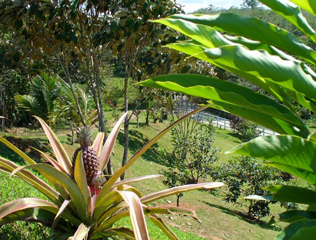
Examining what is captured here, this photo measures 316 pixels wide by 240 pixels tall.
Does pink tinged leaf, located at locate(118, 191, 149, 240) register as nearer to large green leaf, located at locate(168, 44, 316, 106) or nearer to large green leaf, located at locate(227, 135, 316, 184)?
large green leaf, located at locate(227, 135, 316, 184)

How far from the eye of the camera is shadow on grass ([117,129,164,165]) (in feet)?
49.8

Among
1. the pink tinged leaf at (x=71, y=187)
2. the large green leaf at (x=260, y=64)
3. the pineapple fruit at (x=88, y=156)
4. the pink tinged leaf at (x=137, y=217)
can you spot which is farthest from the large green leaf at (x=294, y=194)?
the pineapple fruit at (x=88, y=156)

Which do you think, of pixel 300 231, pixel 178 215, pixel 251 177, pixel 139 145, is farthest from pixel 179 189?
pixel 139 145

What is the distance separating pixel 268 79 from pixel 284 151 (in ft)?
0.82

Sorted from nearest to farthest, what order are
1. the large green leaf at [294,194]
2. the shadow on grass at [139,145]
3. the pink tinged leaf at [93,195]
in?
the large green leaf at [294,194] → the pink tinged leaf at [93,195] → the shadow on grass at [139,145]

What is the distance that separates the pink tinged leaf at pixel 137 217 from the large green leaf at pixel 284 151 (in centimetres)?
110

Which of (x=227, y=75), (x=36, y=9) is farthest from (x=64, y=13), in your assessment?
(x=227, y=75)

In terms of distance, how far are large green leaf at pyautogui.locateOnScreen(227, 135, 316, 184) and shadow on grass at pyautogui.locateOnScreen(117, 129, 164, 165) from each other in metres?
12.9

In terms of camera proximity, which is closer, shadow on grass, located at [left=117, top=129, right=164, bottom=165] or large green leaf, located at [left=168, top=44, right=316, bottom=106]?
large green leaf, located at [left=168, top=44, right=316, bottom=106]

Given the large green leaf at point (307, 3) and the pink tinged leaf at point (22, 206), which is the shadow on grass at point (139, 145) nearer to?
the pink tinged leaf at point (22, 206)

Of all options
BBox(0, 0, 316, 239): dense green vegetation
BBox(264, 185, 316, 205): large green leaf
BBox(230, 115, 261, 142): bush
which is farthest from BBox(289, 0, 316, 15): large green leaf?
BBox(230, 115, 261, 142): bush

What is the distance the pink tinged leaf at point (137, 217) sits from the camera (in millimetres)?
2079

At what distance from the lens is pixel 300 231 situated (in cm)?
112

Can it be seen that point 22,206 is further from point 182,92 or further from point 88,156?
point 182,92
